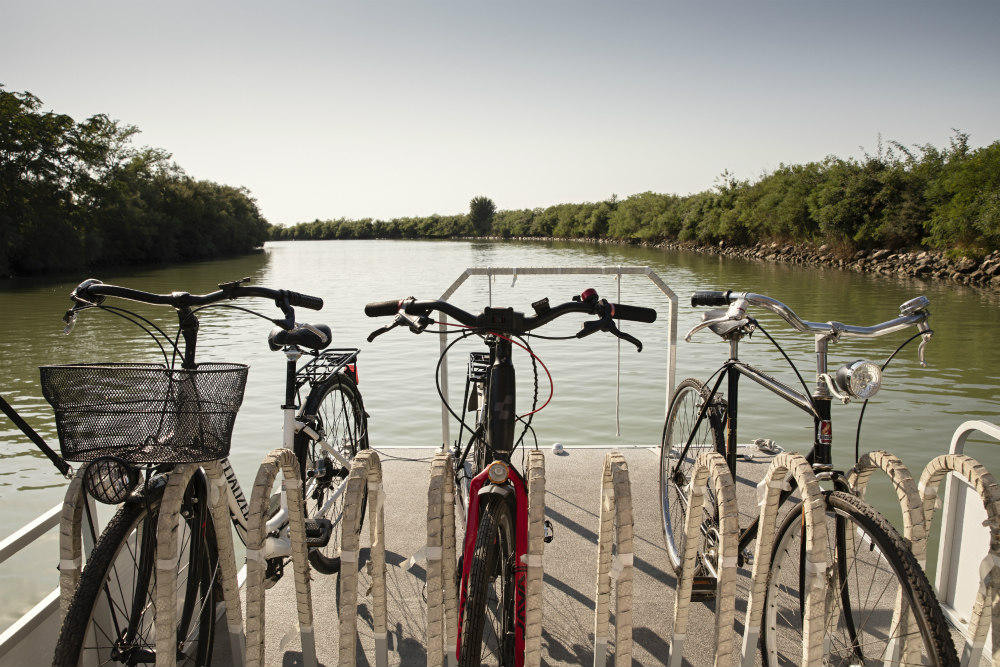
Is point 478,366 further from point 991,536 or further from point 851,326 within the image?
point 991,536

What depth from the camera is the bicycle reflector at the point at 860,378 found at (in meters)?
1.95

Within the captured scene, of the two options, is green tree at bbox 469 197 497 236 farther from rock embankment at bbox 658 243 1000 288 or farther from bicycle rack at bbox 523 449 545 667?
bicycle rack at bbox 523 449 545 667

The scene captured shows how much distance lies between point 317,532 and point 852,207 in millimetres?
39671

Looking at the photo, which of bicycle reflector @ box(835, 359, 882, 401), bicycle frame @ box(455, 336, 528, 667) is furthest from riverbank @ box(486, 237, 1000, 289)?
bicycle frame @ box(455, 336, 528, 667)

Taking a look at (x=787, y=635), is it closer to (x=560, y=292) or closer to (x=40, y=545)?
(x=40, y=545)

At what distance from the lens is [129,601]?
2.39 metres

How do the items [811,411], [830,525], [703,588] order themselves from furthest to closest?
[830,525], [703,588], [811,411]

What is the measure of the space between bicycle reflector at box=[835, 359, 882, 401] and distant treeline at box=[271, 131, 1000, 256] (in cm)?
2744

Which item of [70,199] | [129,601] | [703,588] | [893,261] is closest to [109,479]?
[129,601]

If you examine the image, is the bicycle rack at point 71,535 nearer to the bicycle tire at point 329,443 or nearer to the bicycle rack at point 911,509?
the bicycle tire at point 329,443

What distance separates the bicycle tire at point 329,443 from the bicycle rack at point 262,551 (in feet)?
2.11

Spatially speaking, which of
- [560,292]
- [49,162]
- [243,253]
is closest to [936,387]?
[560,292]

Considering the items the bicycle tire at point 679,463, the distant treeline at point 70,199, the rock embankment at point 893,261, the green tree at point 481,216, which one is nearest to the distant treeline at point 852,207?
the rock embankment at point 893,261

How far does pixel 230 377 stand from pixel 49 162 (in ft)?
130
